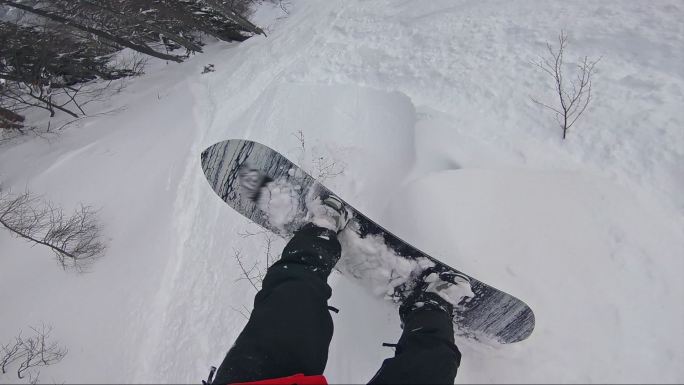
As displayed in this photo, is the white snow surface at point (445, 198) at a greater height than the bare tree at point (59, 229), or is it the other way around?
the white snow surface at point (445, 198)

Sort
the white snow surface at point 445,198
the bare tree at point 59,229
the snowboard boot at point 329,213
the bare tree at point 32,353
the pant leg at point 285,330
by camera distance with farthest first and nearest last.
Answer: the bare tree at point 59,229 → the bare tree at point 32,353 → the snowboard boot at point 329,213 → the white snow surface at point 445,198 → the pant leg at point 285,330

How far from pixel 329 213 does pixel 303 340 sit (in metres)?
1.24

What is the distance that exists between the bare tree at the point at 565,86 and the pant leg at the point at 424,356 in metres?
2.01

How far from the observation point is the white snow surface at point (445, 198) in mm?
2111

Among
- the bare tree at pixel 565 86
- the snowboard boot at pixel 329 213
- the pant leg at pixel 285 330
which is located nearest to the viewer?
the pant leg at pixel 285 330

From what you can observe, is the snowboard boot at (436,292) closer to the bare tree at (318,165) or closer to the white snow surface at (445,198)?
the white snow surface at (445,198)

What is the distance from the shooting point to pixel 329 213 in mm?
2686

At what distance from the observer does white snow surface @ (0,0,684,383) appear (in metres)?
2.11

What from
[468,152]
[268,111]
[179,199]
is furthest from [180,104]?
[468,152]

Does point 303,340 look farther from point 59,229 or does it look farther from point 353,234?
point 59,229

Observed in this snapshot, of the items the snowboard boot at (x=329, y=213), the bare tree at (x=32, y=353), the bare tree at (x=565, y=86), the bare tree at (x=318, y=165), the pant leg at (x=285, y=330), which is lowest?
the bare tree at (x=32, y=353)

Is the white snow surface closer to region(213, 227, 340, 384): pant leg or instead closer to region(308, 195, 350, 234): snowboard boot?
region(308, 195, 350, 234): snowboard boot

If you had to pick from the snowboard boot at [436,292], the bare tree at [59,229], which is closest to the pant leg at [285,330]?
the snowboard boot at [436,292]

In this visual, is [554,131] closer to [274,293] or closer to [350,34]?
[274,293]
